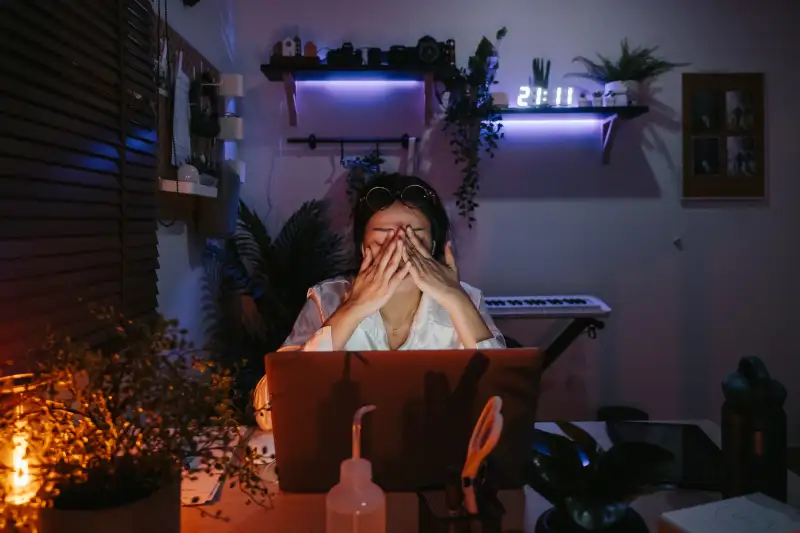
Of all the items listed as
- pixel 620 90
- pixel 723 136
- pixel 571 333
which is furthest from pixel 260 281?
pixel 723 136

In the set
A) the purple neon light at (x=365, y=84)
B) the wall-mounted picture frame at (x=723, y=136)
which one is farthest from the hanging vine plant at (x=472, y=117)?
the wall-mounted picture frame at (x=723, y=136)

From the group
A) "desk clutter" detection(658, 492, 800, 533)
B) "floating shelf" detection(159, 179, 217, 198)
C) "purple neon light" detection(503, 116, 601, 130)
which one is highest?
"purple neon light" detection(503, 116, 601, 130)

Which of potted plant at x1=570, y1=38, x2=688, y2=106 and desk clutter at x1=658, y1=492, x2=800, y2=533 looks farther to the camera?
potted plant at x1=570, y1=38, x2=688, y2=106

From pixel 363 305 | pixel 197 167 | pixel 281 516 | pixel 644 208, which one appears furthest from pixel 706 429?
pixel 644 208

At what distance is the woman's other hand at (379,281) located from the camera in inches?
68.2

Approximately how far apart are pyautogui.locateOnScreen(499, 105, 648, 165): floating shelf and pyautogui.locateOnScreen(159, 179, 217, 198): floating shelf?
1499mm

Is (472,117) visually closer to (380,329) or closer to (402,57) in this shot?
(402,57)

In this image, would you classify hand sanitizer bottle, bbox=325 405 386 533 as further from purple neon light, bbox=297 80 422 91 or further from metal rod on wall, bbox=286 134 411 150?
purple neon light, bbox=297 80 422 91

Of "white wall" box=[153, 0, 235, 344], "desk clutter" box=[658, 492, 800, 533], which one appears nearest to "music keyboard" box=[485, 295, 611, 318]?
"white wall" box=[153, 0, 235, 344]

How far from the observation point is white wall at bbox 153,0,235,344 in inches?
92.0

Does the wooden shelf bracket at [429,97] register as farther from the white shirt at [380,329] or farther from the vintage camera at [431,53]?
the white shirt at [380,329]

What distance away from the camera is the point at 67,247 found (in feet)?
4.78

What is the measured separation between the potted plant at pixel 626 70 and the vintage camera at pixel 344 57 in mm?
1132

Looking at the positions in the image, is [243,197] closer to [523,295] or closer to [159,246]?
[159,246]
